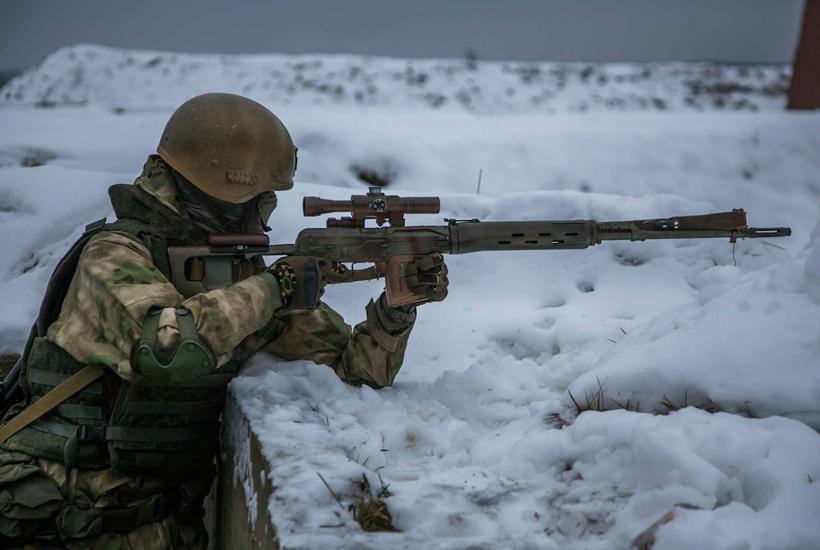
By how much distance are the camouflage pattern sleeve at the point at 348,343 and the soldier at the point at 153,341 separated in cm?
20

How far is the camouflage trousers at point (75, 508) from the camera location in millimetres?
2621

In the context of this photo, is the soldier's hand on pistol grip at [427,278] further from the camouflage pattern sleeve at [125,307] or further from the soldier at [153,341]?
the camouflage pattern sleeve at [125,307]

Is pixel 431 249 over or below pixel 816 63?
below

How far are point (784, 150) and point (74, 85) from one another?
13332 millimetres

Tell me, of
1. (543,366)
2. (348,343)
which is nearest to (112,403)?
(348,343)

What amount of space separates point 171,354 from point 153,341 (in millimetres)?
68

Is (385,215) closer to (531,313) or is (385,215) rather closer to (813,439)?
(531,313)

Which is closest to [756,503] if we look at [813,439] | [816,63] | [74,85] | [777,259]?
[813,439]

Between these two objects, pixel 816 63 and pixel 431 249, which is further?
pixel 816 63

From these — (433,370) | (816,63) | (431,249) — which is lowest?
(433,370)

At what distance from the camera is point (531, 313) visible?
4.18 m

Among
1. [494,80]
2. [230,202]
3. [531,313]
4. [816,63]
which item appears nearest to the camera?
[230,202]

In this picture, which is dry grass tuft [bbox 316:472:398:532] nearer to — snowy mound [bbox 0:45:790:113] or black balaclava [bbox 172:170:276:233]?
black balaclava [bbox 172:170:276:233]

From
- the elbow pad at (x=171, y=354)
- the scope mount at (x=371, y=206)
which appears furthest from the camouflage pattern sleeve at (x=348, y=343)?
the elbow pad at (x=171, y=354)
